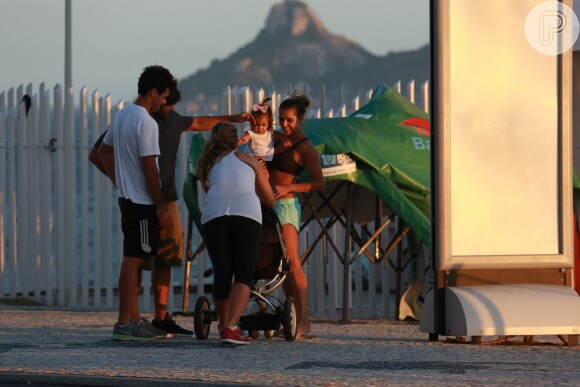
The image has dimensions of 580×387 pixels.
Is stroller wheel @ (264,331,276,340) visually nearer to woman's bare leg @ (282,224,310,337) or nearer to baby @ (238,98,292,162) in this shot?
woman's bare leg @ (282,224,310,337)

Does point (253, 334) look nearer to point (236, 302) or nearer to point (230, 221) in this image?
point (236, 302)

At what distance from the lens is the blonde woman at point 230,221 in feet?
33.8

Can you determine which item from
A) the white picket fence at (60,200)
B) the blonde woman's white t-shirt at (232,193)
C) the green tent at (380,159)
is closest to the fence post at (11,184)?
the white picket fence at (60,200)

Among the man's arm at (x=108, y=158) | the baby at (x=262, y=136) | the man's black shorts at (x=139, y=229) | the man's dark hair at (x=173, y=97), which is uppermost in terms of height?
the man's dark hair at (x=173, y=97)

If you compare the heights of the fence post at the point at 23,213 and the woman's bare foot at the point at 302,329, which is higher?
the fence post at the point at 23,213

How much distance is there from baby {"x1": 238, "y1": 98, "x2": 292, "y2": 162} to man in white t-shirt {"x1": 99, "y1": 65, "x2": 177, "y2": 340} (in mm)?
863

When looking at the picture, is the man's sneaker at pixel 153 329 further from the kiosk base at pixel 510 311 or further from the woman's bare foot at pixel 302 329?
the kiosk base at pixel 510 311

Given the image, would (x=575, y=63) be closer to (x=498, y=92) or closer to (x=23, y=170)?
(x=498, y=92)

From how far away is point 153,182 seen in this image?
10586mm

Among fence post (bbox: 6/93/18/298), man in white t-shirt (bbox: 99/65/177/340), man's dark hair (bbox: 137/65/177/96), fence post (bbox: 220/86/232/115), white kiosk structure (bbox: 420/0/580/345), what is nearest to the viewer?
man in white t-shirt (bbox: 99/65/177/340)

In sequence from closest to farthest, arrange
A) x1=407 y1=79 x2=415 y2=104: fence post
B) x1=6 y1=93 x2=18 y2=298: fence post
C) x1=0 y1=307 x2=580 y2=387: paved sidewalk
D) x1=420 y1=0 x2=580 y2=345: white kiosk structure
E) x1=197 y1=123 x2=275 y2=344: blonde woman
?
x1=0 y1=307 x2=580 y2=387: paved sidewalk < x1=197 y1=123 x2=275 y2=344: blonde woman < x1=420 y1=0 x2=580 y2=345: white kiosk structure < x1=407 y1=79 x2=415 y2=104: fence post < x1=6 y1=93 x2=18 y2=298: fence post

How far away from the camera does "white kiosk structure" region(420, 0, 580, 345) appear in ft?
35.3

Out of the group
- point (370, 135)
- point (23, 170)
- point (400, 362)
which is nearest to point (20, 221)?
point (23, 170)

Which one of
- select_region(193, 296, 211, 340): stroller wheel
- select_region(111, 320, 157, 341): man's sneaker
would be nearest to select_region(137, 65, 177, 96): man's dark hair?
select_region(193, 296, 211, 340): stroller wheel
